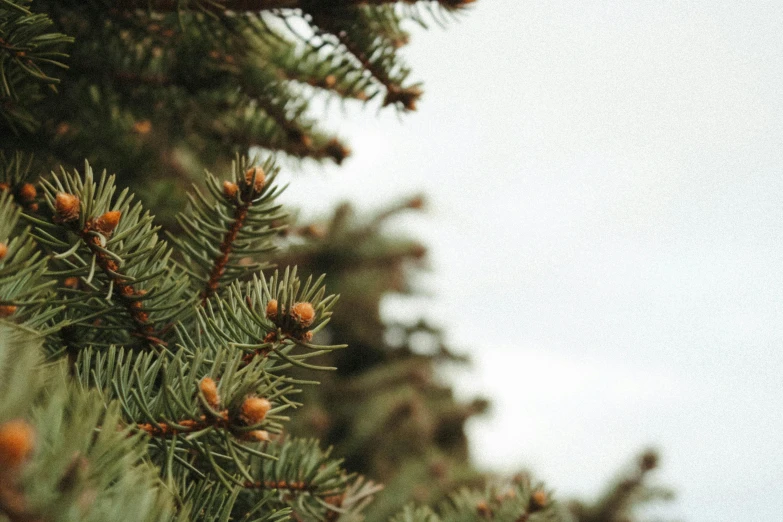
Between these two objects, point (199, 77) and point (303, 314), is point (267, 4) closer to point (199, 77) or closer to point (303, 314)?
point (199, 77)

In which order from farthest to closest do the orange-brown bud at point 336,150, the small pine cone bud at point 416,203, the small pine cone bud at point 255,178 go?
the small pine cone bud at point 416,203 < the orange-brown bud at point 336,150 < the small pine cone bud at point 255,178

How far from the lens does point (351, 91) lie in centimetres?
62

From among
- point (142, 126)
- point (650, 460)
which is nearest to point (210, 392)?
point (142, 126)

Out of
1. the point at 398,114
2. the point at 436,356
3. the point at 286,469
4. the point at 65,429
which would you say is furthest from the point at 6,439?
the point at 436,356

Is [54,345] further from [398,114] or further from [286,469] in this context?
[398,114]

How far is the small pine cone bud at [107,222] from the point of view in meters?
0.32

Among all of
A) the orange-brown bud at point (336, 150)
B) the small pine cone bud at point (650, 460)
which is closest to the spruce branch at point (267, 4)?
the orange-brown bud at point (336, 150)

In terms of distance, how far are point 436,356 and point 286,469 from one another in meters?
2.06

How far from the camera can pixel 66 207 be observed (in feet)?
1.01

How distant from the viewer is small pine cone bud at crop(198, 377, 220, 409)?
28cm

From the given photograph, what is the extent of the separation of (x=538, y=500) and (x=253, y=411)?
295 mm

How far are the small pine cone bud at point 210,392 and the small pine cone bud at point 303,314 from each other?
57 millimetres

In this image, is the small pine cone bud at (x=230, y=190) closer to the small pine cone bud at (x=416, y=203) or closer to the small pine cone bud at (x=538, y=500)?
the small pine cone bud at (x=538, y=500)

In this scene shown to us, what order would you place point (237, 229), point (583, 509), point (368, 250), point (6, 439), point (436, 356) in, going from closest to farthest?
point (6, 439)
point (237, 229)
point (583, 509)
point (368, 250)
point (436, 356)
